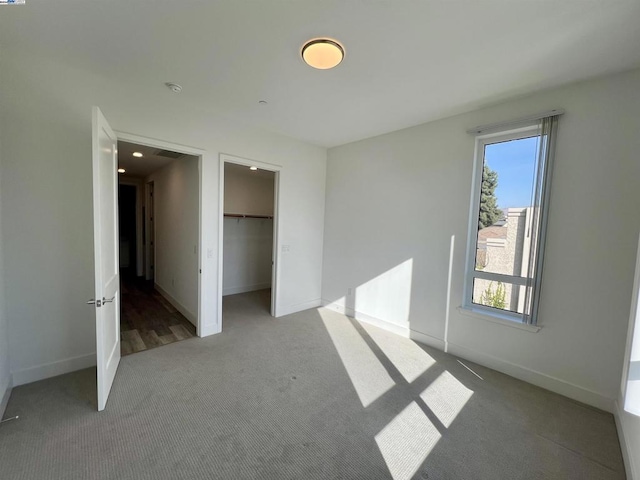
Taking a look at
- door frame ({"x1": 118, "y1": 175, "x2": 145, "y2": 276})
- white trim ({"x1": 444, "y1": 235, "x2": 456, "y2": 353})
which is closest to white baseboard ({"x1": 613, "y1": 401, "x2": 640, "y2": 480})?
white trim ({"x1": 444, "y1": 235, "x2": 456, "y2": 353})

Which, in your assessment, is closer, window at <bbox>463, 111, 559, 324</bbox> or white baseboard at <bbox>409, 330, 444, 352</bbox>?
window at <bbox>463, 111, 559, 324</bbox>

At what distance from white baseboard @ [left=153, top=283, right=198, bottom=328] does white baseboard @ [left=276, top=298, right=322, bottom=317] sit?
1171 mm

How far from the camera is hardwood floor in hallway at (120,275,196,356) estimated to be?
10.1 feet

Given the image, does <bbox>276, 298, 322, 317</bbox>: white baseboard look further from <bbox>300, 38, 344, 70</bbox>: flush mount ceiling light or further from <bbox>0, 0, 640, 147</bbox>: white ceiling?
<bbox>300, 38, 344, 70</bbox>: flush mount ceiling light

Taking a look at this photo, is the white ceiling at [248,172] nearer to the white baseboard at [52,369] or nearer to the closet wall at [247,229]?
the closet wall at [247,229]

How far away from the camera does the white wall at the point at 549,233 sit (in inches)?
83.4

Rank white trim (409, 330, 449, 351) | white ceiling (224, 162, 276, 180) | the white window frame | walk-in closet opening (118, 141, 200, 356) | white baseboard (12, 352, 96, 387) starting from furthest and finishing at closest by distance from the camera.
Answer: white ceiling (224, 162, 276, 180) → walk-in closet opening (118, 141, 200, 356) → white trim (409, 330, 449, 351) → the white window frame → white baseboard (12, 352, 96, 387)

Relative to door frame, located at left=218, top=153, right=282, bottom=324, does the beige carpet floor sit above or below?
below

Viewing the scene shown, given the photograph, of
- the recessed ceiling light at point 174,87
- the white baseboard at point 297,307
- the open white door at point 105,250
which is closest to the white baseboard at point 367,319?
the white baseboard at point 297,307

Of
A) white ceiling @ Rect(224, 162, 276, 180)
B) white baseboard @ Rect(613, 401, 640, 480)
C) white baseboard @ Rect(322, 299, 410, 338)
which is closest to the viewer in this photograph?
white baseboard @ Rect(613, 401, 640, 480)

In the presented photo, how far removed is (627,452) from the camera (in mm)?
1678

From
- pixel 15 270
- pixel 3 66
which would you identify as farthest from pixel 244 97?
pixel 15 270

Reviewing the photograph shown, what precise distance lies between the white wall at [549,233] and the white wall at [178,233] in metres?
2.38

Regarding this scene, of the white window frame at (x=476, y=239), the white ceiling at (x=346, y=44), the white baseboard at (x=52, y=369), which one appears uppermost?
the white ceiling at (x=346, y=44)
